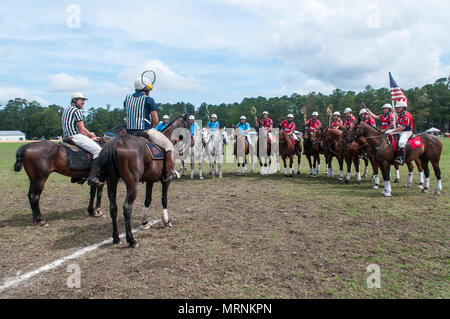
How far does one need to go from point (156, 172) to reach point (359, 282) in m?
4.52

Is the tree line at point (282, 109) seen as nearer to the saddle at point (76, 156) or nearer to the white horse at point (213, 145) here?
the white horse at point (213, 145)

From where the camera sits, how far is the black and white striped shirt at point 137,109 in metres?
6.20

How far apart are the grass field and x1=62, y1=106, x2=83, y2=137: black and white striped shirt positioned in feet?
7.87

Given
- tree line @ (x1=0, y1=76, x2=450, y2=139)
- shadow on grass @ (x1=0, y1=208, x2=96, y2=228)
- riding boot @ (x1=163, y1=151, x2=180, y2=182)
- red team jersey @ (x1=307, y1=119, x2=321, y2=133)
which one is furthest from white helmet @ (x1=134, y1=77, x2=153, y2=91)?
tree line @ (x1=0, y1=76, x2=450, y2=139)

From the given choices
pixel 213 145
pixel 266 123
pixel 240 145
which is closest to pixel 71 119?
pixel 213 145

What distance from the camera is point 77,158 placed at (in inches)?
294

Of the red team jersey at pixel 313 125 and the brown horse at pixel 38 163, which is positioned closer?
the brown horse at pixel 38 163

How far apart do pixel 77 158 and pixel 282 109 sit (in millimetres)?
103275

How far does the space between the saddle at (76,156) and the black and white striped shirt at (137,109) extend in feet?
6.82

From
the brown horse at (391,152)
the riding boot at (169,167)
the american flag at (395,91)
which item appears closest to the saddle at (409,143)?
the brown horse at (391,152)

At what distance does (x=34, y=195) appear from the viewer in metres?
7.10

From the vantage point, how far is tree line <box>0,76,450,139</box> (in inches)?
3518

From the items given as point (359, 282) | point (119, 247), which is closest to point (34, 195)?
point (119, 247)

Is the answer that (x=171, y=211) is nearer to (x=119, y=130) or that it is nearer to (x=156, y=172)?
(x=156, y=172)
